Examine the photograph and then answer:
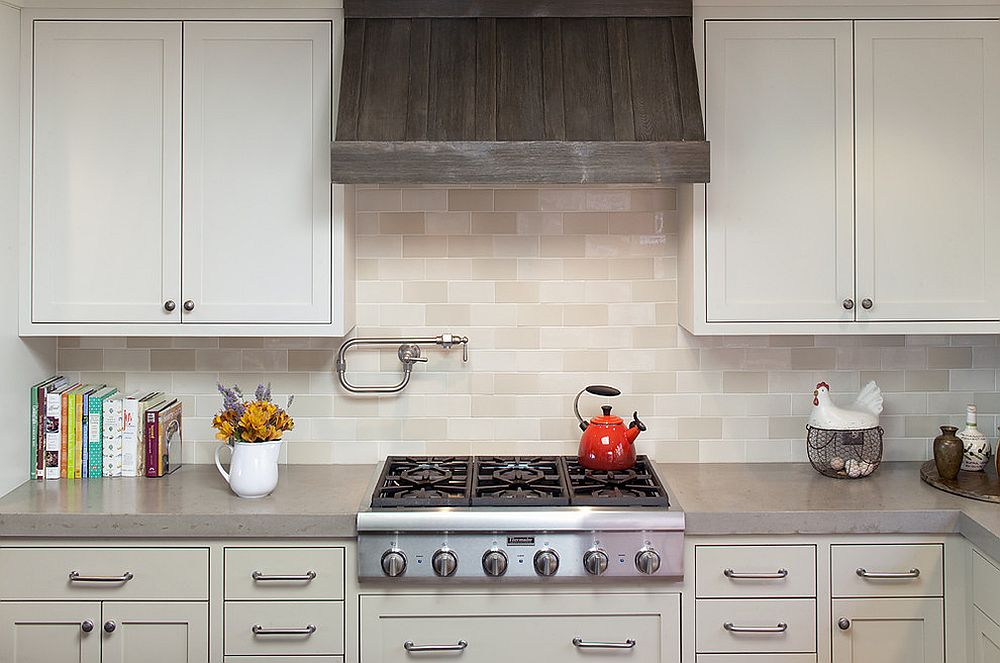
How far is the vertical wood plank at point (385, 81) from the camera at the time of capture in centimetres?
265

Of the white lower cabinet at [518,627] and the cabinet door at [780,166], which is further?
the cabinet door at [780,166]

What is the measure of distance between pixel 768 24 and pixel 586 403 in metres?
1.33

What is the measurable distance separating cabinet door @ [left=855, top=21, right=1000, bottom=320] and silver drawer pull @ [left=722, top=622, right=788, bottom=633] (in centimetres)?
96

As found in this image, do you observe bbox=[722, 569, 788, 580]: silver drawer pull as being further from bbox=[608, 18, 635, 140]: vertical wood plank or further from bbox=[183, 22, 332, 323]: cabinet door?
bbox=[183, 22, 332, 323]: cabinet door

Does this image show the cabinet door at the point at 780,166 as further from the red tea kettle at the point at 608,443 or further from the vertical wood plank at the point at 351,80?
the vertical wood plank at the point at 351,80

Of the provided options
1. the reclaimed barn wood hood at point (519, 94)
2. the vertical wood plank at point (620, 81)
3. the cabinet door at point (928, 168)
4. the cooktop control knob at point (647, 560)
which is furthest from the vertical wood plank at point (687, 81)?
the cooktop control knob at point (647, 560)

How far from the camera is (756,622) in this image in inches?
103

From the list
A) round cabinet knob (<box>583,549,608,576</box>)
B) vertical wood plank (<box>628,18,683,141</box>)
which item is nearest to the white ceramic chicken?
round cabinet knob (<box>583,549,608,576</box>)

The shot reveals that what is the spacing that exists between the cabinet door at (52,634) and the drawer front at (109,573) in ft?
0.11

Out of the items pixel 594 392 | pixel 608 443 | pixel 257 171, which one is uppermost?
pixel 257 171

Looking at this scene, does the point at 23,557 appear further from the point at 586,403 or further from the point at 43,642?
the point at 586,403

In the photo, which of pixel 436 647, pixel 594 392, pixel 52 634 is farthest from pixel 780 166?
pixel 52 634

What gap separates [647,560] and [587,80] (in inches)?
53.6

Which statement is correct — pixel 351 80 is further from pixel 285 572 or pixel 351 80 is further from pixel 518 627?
pixel 518 627
